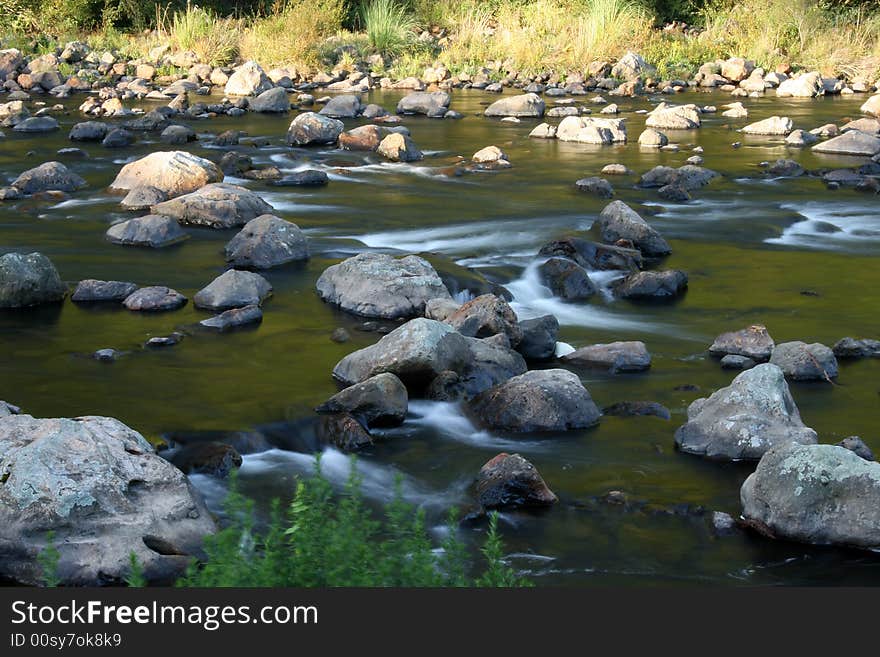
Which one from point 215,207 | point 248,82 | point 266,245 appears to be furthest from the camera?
point 248,82

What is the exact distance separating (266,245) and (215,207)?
1.50 metres

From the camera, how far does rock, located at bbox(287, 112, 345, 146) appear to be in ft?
55.6

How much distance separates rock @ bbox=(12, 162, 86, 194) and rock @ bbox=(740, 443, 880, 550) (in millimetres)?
9979

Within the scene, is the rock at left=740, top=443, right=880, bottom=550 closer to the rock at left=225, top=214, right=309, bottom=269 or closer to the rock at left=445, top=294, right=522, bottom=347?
the rock at left=445, top=294, right=522, bottom=347

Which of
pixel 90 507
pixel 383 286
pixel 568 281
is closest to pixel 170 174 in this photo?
pixel 383 286

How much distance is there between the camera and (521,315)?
9.27 meters

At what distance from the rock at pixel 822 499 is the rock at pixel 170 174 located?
8597mm

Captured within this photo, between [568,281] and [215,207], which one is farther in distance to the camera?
[215,207]

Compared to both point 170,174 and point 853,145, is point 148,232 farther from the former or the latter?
point 853,145

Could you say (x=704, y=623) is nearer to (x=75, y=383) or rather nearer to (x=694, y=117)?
(x=75, y=383)

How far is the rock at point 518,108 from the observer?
2014 centimetres

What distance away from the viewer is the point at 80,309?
9070mm

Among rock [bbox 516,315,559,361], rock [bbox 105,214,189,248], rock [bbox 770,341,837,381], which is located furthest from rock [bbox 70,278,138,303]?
rock [bbox 770,341,837,381]

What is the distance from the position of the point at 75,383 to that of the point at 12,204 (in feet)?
19.5
